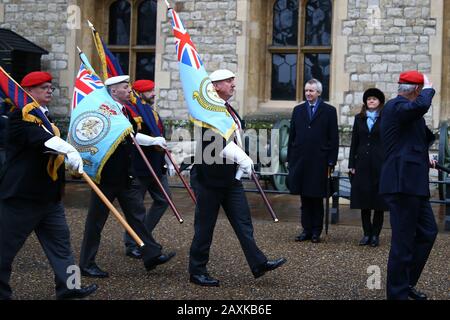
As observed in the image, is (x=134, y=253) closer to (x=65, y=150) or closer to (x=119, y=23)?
(x=65, y=150)

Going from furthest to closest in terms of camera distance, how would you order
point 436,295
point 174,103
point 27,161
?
point 174,103, point 436,295, point 27,161

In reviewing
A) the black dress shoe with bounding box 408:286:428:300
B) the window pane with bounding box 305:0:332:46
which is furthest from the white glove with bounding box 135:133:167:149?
the window pane with bounding box 305:0:332:46

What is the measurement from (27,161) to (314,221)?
3553 millimetres

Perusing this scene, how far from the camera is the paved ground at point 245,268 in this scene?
531 centimetres

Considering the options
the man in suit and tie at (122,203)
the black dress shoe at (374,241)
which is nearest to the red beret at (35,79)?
the man in suit and tie at (122,203)

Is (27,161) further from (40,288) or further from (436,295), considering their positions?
(436,295)

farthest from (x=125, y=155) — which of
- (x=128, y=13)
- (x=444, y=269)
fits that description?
(x=128, y=13)

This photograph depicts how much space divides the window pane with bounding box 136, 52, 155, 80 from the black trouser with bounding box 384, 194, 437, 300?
9368 mm

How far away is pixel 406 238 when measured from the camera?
4.91 m

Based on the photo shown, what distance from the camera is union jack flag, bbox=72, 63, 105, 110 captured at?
243 inches

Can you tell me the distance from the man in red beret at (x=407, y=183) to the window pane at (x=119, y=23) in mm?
9650

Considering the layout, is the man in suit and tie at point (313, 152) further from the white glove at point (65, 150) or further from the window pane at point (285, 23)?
the window pane at point (285, 23)

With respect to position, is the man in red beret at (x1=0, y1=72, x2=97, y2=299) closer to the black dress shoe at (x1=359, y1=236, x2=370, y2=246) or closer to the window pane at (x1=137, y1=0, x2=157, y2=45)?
the black dress shoe at (x1=359, y1=236, x2=370, y2=246)

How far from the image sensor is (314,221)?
754cm
